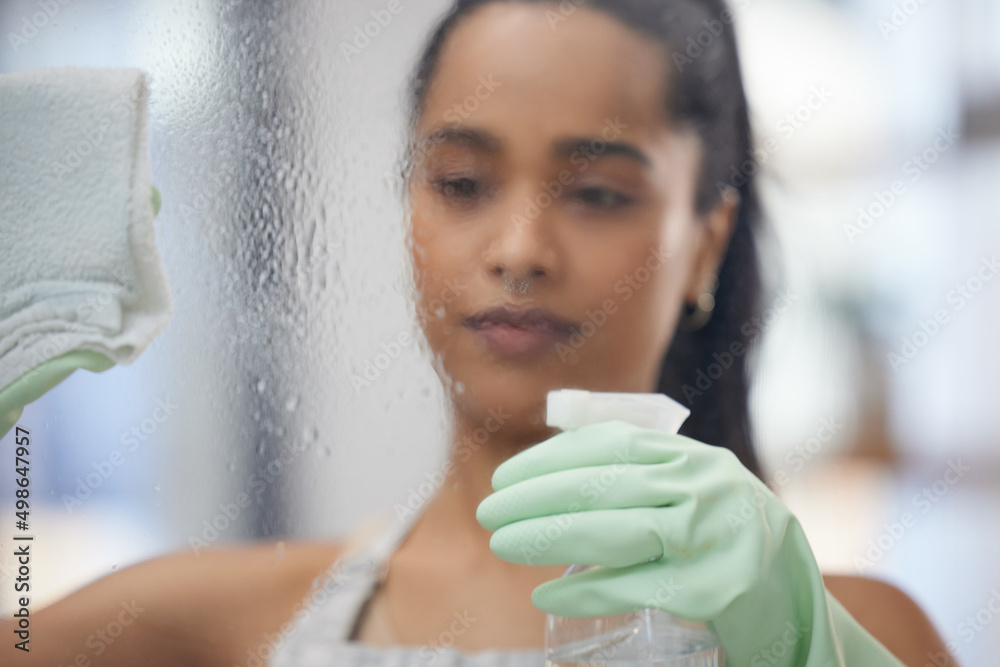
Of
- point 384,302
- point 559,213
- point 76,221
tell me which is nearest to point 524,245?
point 559,213

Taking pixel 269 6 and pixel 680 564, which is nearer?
pixel 680 564

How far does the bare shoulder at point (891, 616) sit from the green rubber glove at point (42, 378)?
69 cm

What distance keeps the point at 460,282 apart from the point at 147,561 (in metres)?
0.40

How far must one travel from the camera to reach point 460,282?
2.55ft

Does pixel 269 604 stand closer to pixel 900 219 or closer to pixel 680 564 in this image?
pixel 680 564

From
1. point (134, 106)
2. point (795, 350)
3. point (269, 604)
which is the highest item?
point (134, 106)

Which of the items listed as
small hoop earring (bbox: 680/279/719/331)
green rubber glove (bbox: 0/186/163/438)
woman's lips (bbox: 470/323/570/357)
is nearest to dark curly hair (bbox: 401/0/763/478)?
small hoop earring (bbox: 680/279/719/331)

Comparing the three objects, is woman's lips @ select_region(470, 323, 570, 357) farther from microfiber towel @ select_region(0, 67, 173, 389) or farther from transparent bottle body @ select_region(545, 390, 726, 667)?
microfiber towel @ select_region(0, 67, 173, 389)

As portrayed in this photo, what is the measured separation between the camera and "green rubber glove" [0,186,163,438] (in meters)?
0.77

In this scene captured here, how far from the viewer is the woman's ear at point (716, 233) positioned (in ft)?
2.53

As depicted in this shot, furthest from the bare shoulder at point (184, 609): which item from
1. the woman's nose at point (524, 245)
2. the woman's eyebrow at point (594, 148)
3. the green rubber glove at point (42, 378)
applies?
the woman's eyebrow at point (594, 148)

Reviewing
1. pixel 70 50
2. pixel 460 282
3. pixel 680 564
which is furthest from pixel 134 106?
pixel 680 564

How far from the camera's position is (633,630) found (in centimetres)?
67

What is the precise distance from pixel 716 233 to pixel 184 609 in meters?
0.60
